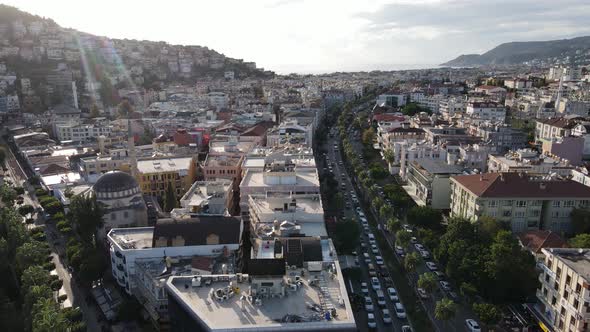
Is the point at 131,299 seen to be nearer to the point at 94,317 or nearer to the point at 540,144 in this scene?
the point at 94,317

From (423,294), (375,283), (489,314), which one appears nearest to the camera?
(489,314)

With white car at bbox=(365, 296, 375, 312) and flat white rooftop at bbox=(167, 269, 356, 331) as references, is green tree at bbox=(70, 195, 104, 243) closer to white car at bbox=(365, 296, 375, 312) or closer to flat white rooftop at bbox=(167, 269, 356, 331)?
flat white rooftop at bbox=(167, 269, 356, 331)

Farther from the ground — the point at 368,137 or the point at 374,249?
the point at 368,137

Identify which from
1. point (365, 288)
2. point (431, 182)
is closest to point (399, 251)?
point (365, 288)

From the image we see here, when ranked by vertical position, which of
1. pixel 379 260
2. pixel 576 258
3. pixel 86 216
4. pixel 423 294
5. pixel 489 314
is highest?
pixel 576 258

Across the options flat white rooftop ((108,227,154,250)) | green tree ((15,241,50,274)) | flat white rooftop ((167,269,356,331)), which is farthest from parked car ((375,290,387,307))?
green tree ((15,241,50,274))

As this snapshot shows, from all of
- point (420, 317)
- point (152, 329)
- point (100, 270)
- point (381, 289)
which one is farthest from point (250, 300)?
point (100, 270)

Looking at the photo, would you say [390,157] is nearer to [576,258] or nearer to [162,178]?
[162,178]
